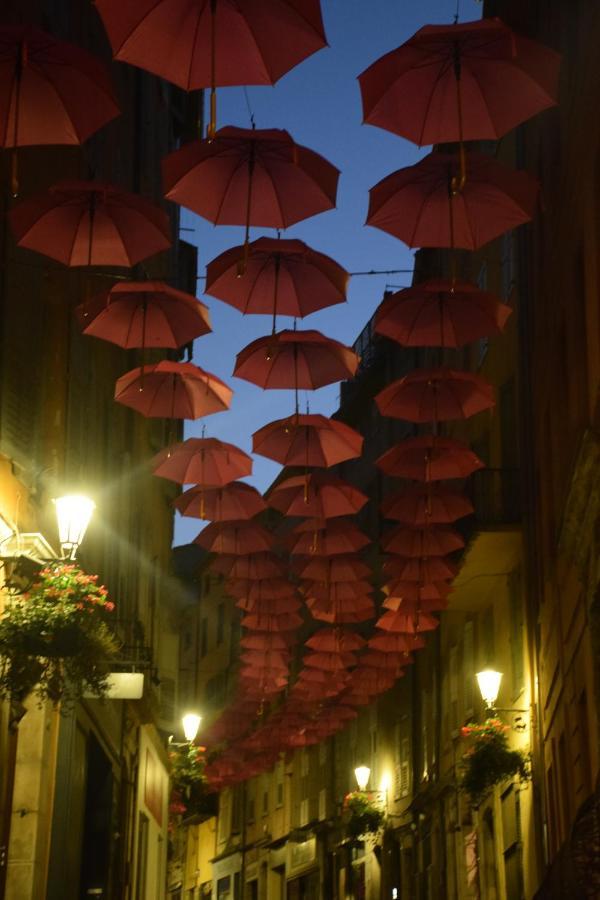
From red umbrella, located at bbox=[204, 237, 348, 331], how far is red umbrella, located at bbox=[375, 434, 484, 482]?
4954 mm

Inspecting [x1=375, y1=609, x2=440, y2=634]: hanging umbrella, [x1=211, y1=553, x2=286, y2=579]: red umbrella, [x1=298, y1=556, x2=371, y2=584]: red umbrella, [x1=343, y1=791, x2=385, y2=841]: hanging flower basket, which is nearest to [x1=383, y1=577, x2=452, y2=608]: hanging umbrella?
[x1=298, y1=556, x2=371, y2=584]: red umbrella

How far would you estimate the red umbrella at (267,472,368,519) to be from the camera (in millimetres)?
21328

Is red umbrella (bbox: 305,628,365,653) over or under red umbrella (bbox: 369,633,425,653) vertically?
over

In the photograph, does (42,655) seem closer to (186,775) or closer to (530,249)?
(530,249)

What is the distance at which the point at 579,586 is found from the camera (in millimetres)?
17031

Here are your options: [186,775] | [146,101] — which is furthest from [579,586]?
[186,775]

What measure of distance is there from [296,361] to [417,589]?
8.65 m

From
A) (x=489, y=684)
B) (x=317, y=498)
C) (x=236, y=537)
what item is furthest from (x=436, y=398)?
(x=489, y=684)

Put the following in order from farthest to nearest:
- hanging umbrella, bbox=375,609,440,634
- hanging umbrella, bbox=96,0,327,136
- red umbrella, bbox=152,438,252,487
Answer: hanging umbrella, bbox=375,609,440,634
red umbrella, bbox=152,438,252,487
hanging umbrella, bbox=96,0,327,136

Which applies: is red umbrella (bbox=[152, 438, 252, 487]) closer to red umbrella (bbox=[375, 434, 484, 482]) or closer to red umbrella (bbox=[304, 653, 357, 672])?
red umbrella (bbox=[375, 434, 484, 482])

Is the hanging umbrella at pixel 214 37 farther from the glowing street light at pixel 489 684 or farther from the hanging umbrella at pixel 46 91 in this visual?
the glowing street light at pixel 489 684

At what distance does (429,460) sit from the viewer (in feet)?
64.4

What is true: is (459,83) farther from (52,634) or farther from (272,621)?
(272,621)

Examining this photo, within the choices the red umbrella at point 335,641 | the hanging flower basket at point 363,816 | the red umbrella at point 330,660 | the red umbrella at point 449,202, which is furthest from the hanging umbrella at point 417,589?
the hanging flower basket at point 363,816
